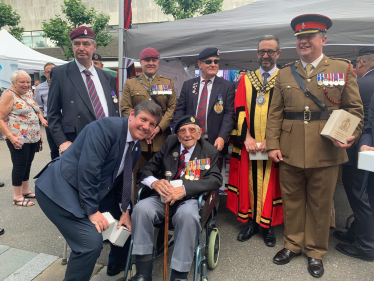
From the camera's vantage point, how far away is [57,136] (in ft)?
8.50

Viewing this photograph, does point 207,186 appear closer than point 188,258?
No

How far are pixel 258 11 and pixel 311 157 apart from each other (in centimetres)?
255

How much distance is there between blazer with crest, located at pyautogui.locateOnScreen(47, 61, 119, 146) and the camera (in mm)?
2584

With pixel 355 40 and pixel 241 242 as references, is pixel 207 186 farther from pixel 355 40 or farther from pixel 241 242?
pixel 355 40

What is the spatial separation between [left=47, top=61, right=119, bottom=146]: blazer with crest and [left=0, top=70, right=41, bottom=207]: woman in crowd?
1.43m

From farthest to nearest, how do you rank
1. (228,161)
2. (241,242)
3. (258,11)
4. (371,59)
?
(258,11), (228,161), (241,242), (371,59)

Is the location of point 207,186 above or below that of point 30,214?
above

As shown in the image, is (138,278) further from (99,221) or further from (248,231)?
(248,231)

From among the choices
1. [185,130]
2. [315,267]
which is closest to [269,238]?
[315,267]

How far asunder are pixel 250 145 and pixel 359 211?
1.18m

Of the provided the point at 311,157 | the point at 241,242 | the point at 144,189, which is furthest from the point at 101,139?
the point at 241,242

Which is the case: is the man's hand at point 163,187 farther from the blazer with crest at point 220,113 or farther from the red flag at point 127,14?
the red flag at point 127,14

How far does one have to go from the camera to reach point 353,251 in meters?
2.67

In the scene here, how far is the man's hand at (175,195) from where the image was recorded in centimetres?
219
